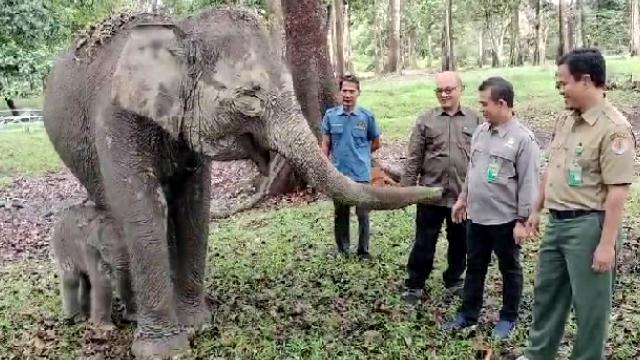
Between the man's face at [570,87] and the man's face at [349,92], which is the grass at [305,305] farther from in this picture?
the man's face at [570,87]

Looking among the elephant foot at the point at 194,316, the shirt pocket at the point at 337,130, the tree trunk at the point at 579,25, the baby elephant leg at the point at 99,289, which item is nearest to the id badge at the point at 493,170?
the shirt pocket at the point at 337,130

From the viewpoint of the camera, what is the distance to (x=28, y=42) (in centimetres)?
1777

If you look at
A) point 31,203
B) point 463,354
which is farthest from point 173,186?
point 31,203

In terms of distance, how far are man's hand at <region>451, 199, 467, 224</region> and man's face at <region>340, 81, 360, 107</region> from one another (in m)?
2.14

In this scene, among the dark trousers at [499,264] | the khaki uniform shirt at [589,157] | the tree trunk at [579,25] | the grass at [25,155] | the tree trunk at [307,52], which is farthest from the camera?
the tree trunk at [579,25]

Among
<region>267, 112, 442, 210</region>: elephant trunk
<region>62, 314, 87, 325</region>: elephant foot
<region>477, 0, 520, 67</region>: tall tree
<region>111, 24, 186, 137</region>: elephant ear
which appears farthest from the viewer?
<region>477, 0, 520, 67</region>: tall tree

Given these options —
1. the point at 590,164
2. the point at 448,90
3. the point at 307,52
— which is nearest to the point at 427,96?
the point at 307,52

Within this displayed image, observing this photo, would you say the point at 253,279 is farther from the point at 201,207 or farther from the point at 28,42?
the point at 28,42

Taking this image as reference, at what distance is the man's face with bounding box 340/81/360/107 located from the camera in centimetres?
752

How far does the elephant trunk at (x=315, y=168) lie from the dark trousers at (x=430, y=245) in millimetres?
1582

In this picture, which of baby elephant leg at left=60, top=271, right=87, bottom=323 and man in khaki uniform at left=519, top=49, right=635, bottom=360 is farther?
baby elephant leg at left=60, top=271, right=87, bottom=323

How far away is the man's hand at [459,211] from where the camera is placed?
18.8ft

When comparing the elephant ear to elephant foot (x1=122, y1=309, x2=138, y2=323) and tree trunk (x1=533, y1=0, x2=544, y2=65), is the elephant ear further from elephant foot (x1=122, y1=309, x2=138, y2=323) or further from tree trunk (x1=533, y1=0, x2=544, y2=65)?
tree trunk (x1=533, y1=0, x2=544, y2=65)

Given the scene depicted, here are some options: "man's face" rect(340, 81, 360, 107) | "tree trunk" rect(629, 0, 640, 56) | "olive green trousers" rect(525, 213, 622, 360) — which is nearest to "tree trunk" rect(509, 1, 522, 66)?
"tree trunk" rect(629, 0, 640, 56)
